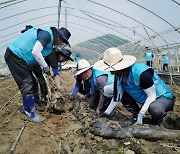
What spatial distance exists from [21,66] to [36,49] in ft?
1.24

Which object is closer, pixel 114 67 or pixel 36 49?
pixel 114 67

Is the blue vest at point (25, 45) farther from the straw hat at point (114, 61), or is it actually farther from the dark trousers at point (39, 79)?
the straw hat at point (114, 61)

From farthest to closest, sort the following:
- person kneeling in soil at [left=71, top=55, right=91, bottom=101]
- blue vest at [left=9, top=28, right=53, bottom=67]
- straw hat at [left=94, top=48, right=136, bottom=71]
Answer: person kneeling in soil at [left=71, top=55, right=91, bottom=101]
blue vest at [left=9, top=28, right=53, bottom=67]
straw hat at [left=94, top=48, right=136, bottom=71]

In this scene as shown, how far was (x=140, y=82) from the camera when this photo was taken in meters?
2.96

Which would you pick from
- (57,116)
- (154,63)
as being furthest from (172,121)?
(154,63)

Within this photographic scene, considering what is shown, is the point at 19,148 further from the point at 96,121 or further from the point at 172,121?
the point at 172,121

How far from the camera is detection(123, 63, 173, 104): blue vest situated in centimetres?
298

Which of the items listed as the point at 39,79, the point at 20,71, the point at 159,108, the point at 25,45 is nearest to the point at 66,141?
the point at 159,108

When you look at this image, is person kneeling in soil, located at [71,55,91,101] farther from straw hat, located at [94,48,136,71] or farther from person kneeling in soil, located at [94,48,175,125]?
straw hat, located at [94,48,136,71]

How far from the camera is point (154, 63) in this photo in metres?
14.3

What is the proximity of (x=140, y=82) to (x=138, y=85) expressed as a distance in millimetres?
141

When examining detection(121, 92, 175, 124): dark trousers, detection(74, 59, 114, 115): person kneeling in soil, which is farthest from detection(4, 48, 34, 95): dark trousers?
detection(121, 92, 175, 124): dark trousers

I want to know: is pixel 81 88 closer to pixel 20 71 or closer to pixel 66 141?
pixel 20 71

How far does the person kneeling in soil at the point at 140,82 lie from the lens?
2.92 metres
